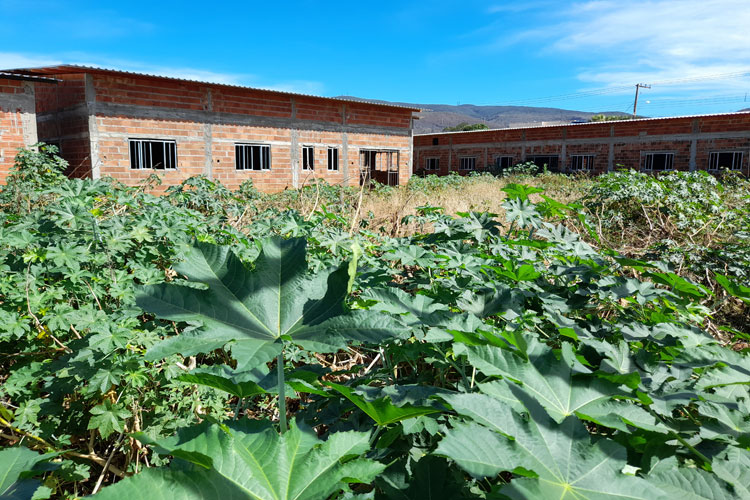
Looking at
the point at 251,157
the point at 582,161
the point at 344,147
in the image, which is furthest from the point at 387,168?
the point at 582,161

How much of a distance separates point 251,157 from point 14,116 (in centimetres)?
654

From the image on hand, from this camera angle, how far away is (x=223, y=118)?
48.1ft


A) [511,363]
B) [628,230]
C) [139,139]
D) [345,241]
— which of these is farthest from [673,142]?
[511,363]

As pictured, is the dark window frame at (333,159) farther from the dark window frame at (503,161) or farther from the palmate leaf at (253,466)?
the palmate leaf at (253,466)

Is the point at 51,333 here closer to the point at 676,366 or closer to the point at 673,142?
the point at 676,366

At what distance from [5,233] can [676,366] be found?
3.92 meters

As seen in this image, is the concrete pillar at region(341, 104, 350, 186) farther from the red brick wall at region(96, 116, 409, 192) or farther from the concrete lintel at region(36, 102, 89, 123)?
the concrete lintel at region(36, 102, 89, 123)

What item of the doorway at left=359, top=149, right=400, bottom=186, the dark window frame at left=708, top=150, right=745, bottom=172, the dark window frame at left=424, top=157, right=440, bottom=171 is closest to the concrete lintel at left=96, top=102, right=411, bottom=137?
the doorway at left=359, top=149, right=400, bottom=186

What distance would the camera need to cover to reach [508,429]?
92cm

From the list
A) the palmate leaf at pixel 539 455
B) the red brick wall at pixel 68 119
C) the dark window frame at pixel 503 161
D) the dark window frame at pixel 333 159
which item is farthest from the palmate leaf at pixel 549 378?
the dark window frame at pixel 503 161

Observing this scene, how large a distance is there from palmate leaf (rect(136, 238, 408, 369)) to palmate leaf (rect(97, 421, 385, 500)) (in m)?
0.17

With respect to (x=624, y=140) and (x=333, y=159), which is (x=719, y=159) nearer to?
(x=624, y=140)

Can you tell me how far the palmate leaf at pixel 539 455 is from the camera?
82cm

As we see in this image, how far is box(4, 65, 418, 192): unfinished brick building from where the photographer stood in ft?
40.0
